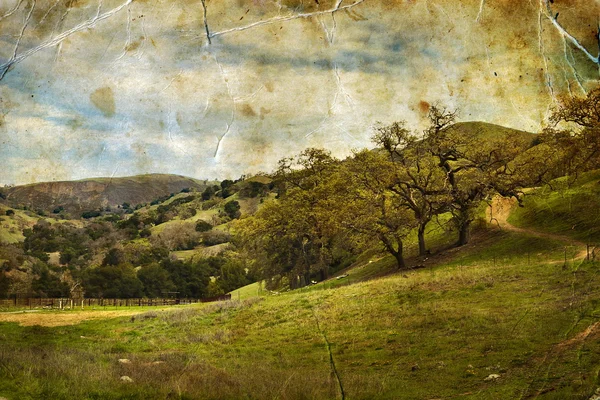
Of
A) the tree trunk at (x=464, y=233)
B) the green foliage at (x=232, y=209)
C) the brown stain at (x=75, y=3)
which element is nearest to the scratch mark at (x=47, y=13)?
the brown stain at (x=75, y=3)

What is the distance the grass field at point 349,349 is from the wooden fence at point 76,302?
1050cm

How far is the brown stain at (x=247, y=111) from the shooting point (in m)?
11.7

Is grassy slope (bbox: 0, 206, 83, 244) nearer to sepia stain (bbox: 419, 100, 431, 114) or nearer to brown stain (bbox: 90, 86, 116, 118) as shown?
brown stain (bbox: 90, 86, 116, 118)

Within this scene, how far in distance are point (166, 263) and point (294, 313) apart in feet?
81.8

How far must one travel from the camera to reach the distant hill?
13.0m

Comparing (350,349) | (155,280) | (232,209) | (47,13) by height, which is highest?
(47,13)

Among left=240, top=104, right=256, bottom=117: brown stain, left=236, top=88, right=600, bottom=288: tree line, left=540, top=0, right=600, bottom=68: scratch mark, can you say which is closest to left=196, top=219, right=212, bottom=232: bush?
left=236, top=88, right=600, bottom=288: tree line

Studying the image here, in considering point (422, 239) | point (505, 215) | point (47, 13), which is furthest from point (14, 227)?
point (505, 215)

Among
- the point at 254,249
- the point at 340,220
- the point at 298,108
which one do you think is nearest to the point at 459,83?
the point at 298,108

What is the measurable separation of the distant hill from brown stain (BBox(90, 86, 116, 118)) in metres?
1.55

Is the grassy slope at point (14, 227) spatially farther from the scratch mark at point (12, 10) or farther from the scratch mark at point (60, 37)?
the scratch mark at point (60, 37)

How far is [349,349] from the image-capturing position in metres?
12.3

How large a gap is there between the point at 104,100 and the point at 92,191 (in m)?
3.00

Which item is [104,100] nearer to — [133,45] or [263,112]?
[133,45]
